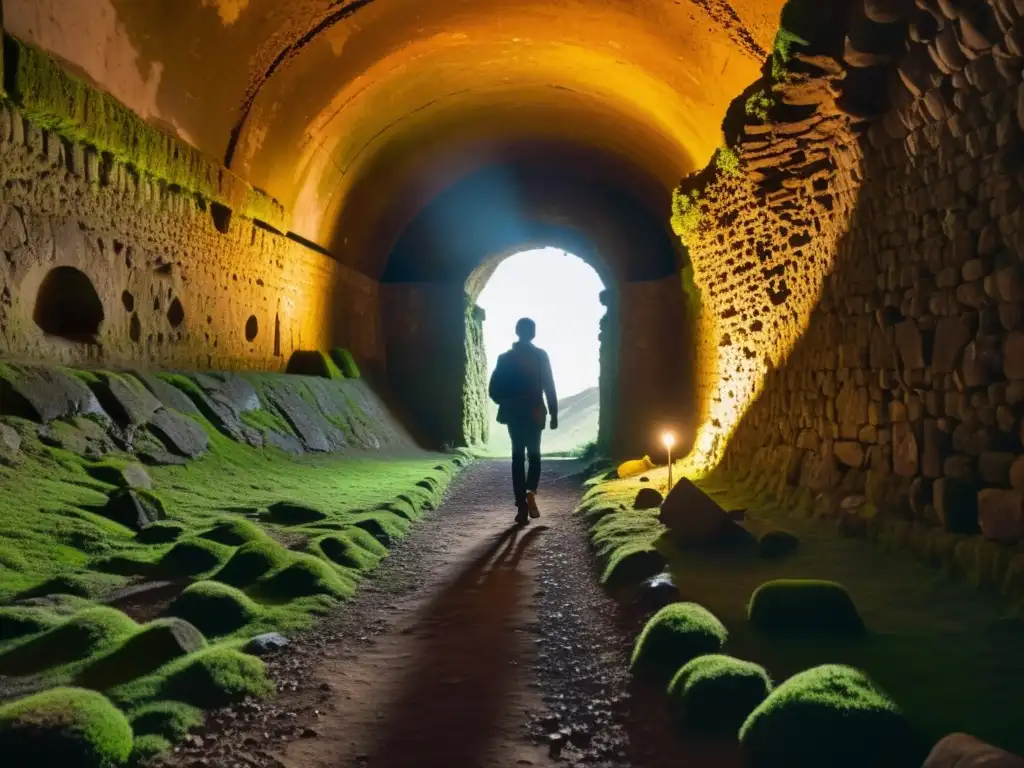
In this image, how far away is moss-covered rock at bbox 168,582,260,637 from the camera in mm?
3877

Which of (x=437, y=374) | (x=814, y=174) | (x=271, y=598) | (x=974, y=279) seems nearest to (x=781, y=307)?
(x=814, y=174)

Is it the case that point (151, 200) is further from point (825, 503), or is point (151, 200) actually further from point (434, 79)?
point (825, 503)

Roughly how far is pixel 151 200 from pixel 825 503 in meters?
6.78

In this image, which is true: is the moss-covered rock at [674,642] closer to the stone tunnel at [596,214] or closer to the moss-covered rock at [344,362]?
the stone tunnel at [596,214]

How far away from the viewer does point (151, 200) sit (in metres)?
8.17

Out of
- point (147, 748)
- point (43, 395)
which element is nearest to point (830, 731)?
point (147, 748)

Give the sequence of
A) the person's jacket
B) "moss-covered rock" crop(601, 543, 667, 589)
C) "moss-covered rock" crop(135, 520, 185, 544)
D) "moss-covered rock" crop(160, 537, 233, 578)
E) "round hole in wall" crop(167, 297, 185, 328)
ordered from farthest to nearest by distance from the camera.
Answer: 1. "round hole in wall" crop(167, 297, 185, 328)
2. the person's jacket
3. "moss-covered rock" crop(135, 520, 185, 544)
4. "moss-covered rock" crop(601, 543, 667, 589)
5. "moss-covered rock" crop(160, 537, 233, 578)

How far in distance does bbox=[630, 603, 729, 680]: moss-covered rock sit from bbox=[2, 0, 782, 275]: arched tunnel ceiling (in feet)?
18.5

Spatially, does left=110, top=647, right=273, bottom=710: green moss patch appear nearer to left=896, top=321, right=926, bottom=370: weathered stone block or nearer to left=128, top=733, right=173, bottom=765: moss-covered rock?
left=128, top=733, right=173, bottom=765: moss-covered rock

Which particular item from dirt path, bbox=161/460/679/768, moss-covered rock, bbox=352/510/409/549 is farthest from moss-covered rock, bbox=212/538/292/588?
moss-covered rock, bbox=352/510/409/549

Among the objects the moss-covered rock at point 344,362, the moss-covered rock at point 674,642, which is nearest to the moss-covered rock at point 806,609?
the moss-covered rock at point 674,642

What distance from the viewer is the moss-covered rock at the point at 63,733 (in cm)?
243

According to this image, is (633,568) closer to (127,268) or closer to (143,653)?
(143,653)

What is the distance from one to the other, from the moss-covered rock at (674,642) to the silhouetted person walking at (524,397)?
4.05 m
